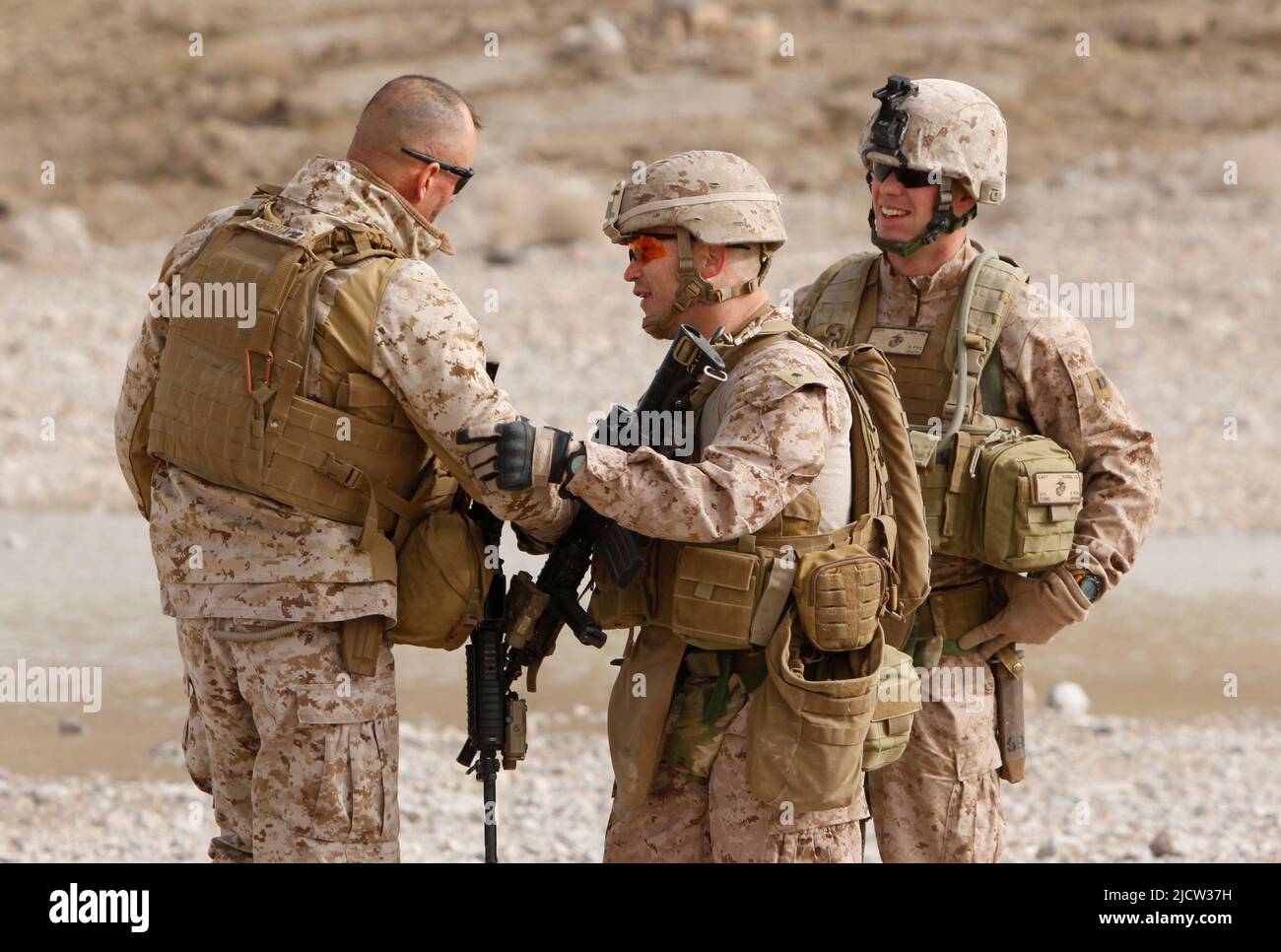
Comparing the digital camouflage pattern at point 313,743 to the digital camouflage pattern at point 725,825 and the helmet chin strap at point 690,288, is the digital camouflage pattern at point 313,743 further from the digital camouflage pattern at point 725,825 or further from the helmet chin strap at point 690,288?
the helmet chin strap at point 690,288

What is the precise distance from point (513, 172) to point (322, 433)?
2025 centimetres

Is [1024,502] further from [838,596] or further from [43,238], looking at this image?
[43,238]

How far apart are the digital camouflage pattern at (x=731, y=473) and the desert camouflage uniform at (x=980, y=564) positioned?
1.10 metres

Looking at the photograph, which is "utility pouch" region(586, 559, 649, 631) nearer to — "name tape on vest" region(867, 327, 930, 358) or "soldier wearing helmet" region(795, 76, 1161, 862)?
"soldier wearing helmet" region(795, 76, 1161, 862)

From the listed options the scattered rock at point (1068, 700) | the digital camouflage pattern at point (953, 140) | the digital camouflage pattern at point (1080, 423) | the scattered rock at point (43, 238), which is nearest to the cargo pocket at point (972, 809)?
the digital camouflage pattern at point (1080, 423)

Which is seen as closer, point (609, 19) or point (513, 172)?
point (513, 172)

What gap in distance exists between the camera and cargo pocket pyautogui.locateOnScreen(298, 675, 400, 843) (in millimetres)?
4414

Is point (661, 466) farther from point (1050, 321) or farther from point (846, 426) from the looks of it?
point (1050, 321)

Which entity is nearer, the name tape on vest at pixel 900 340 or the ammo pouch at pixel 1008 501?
the ammo pouch at pixel 1008 501

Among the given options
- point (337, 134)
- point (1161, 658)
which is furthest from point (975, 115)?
point (337, 134)

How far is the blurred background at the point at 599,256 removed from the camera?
Result: 8359mm

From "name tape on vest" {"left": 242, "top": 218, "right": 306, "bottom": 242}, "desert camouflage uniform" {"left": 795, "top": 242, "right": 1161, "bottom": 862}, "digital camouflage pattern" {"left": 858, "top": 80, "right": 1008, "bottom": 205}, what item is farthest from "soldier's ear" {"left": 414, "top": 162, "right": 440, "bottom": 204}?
"desert camouflage uniform" {"left": 795, "top": 242, "right": 1161, "bottom": 862}

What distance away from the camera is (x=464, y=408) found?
4293 millimetres

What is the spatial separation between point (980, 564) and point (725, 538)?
4.25ft
